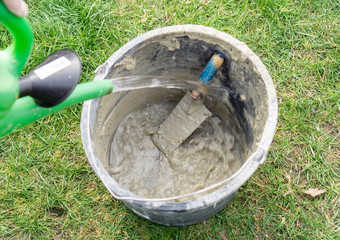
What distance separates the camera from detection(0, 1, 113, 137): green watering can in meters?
0.90

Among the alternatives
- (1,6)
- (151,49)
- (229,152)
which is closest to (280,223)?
(229,152)

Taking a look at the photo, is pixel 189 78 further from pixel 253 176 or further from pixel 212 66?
pixel 253 176

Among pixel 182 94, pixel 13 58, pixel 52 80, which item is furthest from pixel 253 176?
pixel 13 58

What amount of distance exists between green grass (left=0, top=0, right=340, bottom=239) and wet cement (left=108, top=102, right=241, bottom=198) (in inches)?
8.0

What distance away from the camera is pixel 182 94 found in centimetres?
198

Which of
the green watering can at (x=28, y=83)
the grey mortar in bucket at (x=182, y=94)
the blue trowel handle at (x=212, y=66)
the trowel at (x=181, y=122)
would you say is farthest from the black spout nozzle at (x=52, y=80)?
the trowel at (x=181, y=122)

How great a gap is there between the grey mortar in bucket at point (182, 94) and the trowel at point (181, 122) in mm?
123

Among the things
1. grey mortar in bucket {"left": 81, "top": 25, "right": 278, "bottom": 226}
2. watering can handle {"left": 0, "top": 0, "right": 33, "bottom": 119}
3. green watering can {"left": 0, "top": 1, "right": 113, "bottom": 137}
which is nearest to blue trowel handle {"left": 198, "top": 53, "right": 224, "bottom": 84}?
grey mortar in bucket {"left": 81, "top": 25, "right": 278, "bottom": 226}

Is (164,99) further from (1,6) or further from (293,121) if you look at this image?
(1,6)

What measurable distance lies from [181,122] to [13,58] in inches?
42.9

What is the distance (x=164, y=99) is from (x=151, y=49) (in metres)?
0.52

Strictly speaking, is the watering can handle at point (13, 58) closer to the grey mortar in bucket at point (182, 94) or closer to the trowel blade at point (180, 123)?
the grey mortar in bucket at point (182, 94)

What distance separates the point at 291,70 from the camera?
2191 mm

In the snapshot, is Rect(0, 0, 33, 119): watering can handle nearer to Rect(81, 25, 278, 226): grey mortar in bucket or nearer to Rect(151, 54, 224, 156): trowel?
Rect(81, 25, 278, 226): grey mortar in bucket
